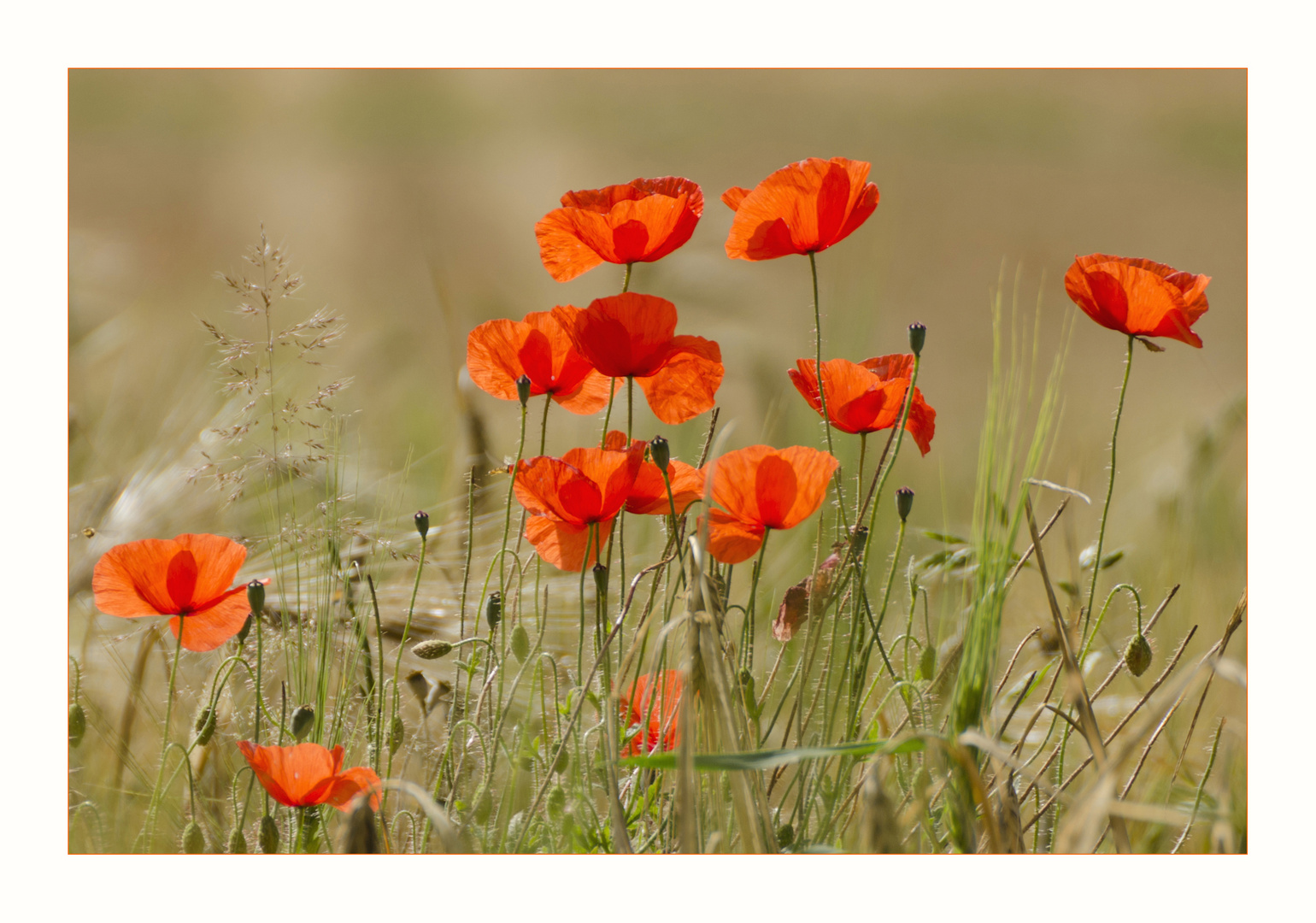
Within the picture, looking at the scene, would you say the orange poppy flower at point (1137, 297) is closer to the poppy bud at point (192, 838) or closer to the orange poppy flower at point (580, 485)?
the orange poppy flower at point (580, 485)

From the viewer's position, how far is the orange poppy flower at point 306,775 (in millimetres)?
586

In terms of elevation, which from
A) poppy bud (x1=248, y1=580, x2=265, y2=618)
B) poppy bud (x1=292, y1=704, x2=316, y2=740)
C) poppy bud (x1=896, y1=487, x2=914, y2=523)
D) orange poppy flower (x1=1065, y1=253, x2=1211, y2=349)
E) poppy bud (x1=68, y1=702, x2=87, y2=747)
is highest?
orange poppy flower (x1=1065, y1=253, x2=1211, y2=349)

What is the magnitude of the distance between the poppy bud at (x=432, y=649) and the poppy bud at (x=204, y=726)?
0.15 meters

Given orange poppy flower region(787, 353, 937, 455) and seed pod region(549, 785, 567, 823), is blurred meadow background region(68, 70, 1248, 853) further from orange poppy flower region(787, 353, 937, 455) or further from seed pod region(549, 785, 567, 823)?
seed pod region(549, 785, 567, 823)

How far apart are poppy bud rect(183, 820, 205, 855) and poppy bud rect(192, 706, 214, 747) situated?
6cm

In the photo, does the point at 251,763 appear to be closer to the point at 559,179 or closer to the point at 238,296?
the point at 238,296

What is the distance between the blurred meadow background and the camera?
2.67 feet

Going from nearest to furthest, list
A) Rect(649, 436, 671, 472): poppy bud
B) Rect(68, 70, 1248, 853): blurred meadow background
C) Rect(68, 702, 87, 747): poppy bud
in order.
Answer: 1. Rect(649, 436, 671, 472): poppy bud
2. Rect(68, 702, 87, 747): poppy bud
3. Rect(68, 70, 1248, 853): blurred meadow background

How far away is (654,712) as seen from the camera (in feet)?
2.24

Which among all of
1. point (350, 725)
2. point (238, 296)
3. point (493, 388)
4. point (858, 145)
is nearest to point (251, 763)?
point (350, 725)

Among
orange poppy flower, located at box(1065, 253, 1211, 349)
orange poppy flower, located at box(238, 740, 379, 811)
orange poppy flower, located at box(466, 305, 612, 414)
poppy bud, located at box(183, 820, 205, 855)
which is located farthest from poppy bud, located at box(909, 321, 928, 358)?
poppy bud, located at box(183, 820, 205, 855)

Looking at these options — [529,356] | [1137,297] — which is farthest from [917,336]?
[529,356]

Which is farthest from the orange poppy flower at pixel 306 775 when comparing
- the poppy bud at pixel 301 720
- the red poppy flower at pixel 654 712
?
the red poppy flower at pixel 654 712

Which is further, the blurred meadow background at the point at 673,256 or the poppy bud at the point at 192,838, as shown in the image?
the blurred meadow background at the point at 673,256
